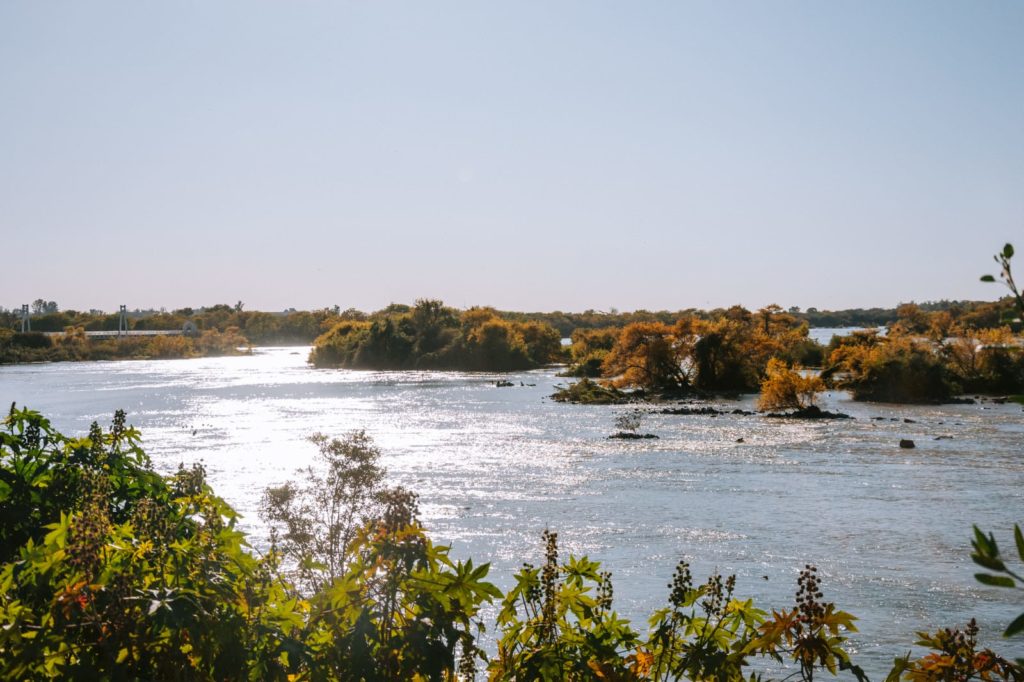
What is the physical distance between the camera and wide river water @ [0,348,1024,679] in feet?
52.1

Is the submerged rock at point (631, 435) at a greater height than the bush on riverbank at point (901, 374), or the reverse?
the bush on riverbank at point (901, 374)

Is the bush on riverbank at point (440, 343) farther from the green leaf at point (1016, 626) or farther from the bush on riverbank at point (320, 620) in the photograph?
the green leaf at point (1016, 626)

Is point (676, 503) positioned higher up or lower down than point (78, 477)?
lower down

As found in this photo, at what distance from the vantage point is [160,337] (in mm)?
135250

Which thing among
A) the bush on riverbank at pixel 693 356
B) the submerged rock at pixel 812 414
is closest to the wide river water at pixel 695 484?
the submerged rock at pixel 812 414

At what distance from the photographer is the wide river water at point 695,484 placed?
1588 centimetres

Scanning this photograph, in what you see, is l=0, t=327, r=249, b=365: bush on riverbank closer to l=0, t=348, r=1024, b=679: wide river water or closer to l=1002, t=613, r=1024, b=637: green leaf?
l=0, t=348, r=1024, b=679: wide river water

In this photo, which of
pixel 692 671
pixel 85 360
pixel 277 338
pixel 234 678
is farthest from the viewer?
pixel 277 338

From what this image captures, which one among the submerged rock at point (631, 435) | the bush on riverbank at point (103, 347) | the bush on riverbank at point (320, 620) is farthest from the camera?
the bush on riverbank at point (103, 347)

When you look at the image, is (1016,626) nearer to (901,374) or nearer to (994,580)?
(994,580)

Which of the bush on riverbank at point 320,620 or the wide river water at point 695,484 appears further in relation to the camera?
the wide river water at point 695,484

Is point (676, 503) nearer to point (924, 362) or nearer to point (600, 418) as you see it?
point (600, 418)

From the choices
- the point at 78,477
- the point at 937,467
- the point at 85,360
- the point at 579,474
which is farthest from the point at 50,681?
the point at 85,360

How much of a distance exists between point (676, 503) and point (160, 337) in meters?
126
